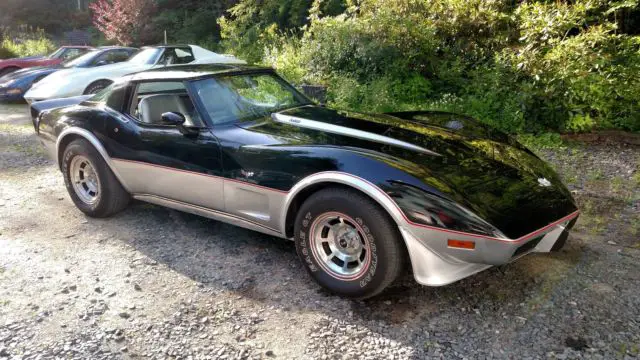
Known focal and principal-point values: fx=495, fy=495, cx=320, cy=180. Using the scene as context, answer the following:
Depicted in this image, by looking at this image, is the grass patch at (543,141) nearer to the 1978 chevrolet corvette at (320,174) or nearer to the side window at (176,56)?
the 1978 chevrolet corvette at (320,174)

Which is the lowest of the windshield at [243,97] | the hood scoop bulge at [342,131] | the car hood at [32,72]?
the car hood at [32,72]

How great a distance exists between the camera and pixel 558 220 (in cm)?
293

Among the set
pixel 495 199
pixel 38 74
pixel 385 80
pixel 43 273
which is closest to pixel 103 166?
pixel 43 273

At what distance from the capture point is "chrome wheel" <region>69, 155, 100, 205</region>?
4543 millimetres

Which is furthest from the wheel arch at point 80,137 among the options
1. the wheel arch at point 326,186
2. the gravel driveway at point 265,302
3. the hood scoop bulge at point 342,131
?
the wheel arch at point 326,186

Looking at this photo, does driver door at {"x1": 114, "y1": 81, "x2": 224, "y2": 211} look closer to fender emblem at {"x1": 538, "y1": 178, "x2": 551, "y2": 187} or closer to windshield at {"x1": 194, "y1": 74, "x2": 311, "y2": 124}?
windshield at {"x1": 194, "y1": 74, "x2": 311, "y2": 124}

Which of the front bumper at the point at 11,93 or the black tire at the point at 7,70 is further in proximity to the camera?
the black tire at the point at 7,70

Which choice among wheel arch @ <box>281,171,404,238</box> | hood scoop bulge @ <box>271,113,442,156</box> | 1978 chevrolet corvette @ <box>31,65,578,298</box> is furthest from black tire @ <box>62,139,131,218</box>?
wheel arch @ <box>281,171,404,238</box>

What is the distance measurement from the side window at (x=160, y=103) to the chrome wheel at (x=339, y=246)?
1316 mm

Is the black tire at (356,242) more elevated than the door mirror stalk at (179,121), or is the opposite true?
the door mirror stalk at (179,121)

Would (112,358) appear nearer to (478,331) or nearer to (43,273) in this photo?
(43,273)

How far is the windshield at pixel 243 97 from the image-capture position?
12.4 feet

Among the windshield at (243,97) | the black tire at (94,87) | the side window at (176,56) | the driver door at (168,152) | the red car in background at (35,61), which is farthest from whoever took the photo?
the red car in background at (35,61)

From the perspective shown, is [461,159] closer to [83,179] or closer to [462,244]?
[462,244]
